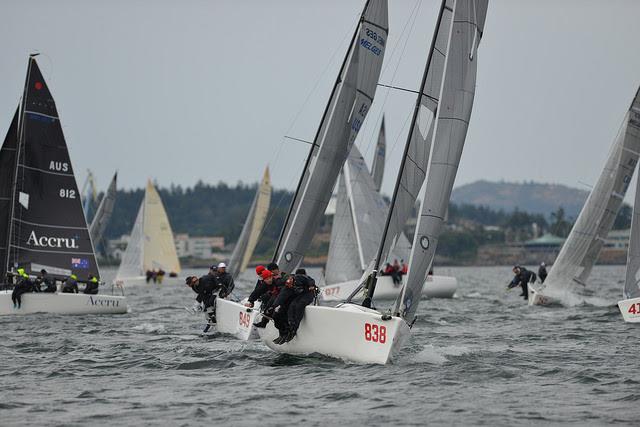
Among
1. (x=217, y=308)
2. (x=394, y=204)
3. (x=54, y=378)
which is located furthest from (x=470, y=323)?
(x=54, y=378)

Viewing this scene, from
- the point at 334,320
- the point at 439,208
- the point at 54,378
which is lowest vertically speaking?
the point at 54,378

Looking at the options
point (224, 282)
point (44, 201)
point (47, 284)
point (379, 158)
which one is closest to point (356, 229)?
point (379, 158)

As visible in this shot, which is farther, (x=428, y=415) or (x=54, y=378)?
(x=54, y=378)

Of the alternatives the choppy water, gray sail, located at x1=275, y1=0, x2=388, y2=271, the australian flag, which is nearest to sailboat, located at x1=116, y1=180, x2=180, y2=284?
the australian flag

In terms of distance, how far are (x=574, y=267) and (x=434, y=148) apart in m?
15.3

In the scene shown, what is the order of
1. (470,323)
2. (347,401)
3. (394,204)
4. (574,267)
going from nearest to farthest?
(347,401) < (394,204) < (470,323) < (574,267)

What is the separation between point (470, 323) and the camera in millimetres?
22562

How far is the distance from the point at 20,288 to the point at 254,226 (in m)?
25.9

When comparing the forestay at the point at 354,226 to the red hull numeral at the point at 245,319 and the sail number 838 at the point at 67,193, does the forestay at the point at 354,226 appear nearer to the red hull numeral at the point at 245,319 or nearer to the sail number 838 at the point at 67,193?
the sail number 838 at the point at 67,193

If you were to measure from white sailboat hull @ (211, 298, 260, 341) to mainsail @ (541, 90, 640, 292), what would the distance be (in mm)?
12685

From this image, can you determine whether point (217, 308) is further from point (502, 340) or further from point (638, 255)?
point (638, 255)

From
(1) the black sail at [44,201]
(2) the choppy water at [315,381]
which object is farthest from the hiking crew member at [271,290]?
(1) the black sail at [44,201]

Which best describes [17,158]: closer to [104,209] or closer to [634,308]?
[634,308]

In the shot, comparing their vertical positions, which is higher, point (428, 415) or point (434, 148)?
point (434, 148)
